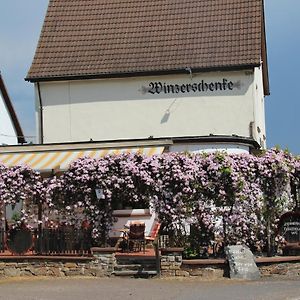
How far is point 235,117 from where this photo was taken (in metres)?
29.3

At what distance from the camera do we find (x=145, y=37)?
31.9 metres

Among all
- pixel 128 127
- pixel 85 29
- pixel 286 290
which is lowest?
pixel 286 290

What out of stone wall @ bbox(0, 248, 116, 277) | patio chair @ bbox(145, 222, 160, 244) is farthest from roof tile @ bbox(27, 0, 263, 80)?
stone wall @ bbox(0, 248, 116, 277)

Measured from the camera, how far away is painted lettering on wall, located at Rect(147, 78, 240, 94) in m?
29.5

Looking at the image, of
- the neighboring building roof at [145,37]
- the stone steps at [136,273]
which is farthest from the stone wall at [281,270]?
the neighboring building roof at [145,37]

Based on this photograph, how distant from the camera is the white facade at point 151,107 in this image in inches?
1158

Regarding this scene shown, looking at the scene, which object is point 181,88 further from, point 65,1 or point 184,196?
point 184,196

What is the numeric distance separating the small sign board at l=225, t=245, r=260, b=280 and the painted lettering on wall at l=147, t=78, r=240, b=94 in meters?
14.1

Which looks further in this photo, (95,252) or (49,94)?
(49,94)

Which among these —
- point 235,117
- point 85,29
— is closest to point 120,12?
point 85,29

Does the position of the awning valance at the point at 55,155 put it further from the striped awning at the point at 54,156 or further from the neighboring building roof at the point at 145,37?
the neighboring building roof at the point at 145,37

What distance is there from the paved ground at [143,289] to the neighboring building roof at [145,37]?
15.0m

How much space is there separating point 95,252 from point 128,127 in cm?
1405

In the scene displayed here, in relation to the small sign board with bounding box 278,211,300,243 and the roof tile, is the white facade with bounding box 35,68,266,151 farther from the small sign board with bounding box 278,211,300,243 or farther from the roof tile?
the small sign board with bounding box 278,211,300,243
